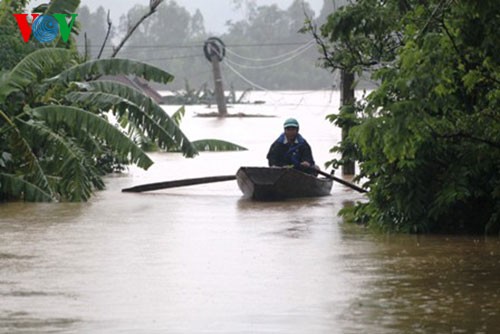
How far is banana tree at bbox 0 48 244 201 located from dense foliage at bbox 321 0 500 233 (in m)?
4.63

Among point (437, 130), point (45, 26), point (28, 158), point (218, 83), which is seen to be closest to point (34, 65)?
point (28, 158)

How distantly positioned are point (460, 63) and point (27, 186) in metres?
7.99

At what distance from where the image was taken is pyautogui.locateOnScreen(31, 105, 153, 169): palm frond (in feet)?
63.9

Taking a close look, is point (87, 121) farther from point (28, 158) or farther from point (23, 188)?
point (23, 188)

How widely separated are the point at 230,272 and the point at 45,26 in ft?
35.2

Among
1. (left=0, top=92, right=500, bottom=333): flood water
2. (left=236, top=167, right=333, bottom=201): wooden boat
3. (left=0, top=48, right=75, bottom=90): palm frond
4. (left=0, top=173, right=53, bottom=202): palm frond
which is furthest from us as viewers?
(left=236, top=167, right=333, bottom=201): wooden boat

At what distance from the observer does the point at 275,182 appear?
65.5ft

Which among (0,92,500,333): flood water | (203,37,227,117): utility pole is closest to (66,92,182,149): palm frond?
(0,92,500,333): flood water

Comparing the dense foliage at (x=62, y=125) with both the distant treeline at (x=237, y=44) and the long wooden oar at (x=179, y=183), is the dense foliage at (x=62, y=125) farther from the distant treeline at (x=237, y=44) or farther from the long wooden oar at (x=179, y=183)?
the distant treeline at (x=237, y=44)

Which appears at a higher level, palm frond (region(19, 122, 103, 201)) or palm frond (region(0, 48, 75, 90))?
palm frond (region(0, 48, 75, 90))

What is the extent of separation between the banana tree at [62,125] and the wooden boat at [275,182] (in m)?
1.03

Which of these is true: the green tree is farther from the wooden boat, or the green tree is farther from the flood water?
the wooden boat

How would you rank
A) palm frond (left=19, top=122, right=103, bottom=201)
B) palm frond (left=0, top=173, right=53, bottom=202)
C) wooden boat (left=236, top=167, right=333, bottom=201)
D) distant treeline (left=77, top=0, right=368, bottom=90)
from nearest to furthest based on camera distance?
1. palm frond (left=19, top=122, right=103, bottom=201)
2. palm frond (left=0, top=173, right=53, bottom=202)
3. wooden boat (left=236, top=167, right=333, bottom=201)
4. distant treeline (left=77, top=0, right=368, bottom=90)

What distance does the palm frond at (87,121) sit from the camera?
63.9ft
